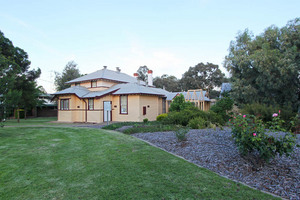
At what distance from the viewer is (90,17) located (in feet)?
48.3

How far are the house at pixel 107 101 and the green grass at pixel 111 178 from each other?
1097cm

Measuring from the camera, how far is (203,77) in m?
45.9

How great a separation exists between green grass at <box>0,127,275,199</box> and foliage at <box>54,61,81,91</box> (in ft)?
99.5

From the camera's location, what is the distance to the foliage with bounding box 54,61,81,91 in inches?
1299

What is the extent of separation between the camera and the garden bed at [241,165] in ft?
10.6

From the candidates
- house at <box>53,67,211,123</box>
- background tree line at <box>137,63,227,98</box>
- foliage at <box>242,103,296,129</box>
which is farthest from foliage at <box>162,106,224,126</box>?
background tree line at <box>137,63,227,98</box>

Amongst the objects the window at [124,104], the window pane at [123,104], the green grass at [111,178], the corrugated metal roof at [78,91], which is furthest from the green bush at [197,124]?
the corrugated metal roof at [78,91]

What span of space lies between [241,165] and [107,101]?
14.7 metres

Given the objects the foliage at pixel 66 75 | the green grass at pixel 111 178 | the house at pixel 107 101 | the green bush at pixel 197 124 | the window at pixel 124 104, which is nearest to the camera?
the green grass at pixel 111 178

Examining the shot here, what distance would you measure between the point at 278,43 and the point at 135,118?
12.8 m

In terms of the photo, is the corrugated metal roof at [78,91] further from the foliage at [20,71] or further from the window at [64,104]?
the foliage at [20,71]

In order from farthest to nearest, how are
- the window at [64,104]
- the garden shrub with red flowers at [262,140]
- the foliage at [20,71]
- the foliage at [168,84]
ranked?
the foliage at [168,84] → the window at [64,104] → the foliage at [20,71] → the garden shrub with red flowers at [262,140]

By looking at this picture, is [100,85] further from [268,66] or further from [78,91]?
[268,66]

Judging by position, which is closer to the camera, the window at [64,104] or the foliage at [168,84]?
the window at [64,104]
